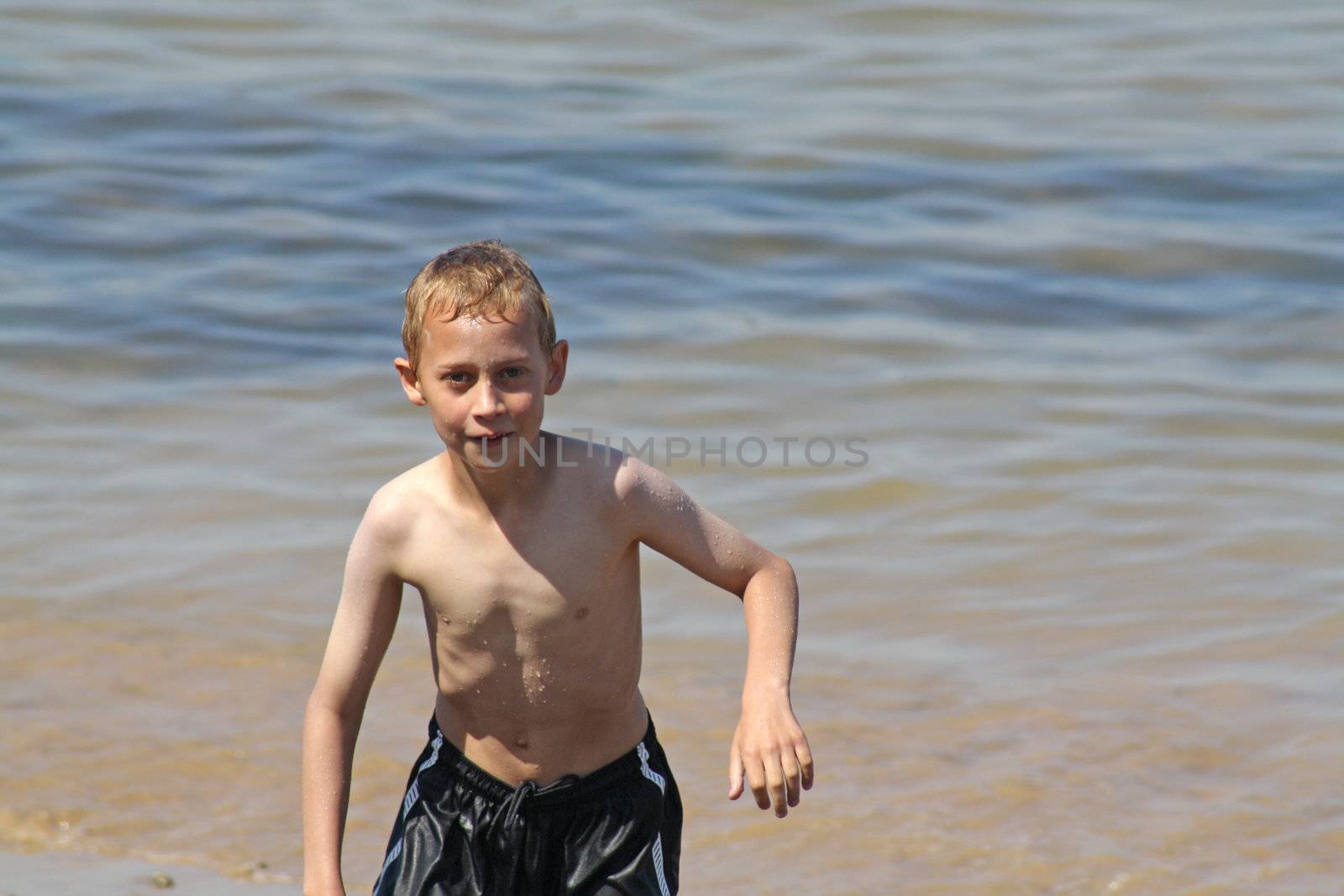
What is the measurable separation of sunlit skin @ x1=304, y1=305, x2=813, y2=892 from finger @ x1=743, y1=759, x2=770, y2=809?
0.58 feet

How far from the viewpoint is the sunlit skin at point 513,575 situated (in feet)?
8.80

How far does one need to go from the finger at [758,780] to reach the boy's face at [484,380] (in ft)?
1.95

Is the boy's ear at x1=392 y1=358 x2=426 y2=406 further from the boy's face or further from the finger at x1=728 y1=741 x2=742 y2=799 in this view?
the finger at x1=728 y1=741 x2=742 y2=799

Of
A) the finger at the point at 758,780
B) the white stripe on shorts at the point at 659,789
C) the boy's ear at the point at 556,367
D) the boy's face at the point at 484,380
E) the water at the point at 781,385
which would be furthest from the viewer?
the water at the point at 781,385

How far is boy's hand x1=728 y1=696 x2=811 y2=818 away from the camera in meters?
2.49

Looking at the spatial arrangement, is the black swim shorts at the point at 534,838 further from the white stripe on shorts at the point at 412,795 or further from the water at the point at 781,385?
the water at the point at 781,385

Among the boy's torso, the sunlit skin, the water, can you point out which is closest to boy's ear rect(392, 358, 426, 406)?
the sunlit skin

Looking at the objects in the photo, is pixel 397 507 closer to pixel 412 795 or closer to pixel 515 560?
pixel 515 560

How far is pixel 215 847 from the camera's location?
3.92m

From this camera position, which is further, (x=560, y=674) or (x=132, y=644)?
(x=132, y=644)

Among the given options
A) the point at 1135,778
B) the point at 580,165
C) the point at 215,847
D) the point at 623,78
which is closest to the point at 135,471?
the point at 215,847

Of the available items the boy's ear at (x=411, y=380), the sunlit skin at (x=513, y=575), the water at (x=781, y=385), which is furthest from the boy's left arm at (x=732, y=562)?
the water at (x=781, y=385)

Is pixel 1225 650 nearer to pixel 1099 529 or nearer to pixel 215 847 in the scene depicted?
pixel 1099 529

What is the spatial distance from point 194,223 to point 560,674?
23.0 feet
